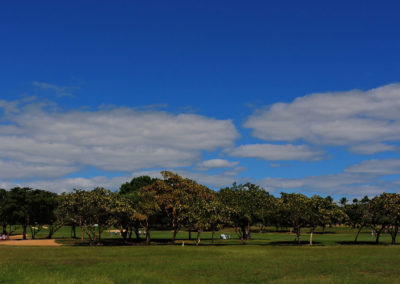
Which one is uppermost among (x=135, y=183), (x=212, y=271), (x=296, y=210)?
(x=135, y=183)

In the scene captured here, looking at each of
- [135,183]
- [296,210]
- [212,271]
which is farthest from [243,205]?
[135,183]

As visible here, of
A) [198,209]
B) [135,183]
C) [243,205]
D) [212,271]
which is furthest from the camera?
[135,183]

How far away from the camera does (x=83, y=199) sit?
243 feet

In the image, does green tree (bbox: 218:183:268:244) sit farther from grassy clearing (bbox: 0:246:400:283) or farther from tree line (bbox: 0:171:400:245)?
grassy clearing (bbox: 0:246:400:283)

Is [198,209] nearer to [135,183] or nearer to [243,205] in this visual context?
[243,205]

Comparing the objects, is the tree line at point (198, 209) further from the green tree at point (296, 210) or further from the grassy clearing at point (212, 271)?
the grassy clearing at point (212, 271)

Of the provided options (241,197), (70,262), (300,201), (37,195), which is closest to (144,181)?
(37,195)

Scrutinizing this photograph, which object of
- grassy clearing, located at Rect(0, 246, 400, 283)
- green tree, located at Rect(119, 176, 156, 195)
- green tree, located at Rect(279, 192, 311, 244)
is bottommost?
grassy clearing, located at Rect(0, 246, 400, 283)

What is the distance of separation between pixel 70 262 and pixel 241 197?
52146 mm

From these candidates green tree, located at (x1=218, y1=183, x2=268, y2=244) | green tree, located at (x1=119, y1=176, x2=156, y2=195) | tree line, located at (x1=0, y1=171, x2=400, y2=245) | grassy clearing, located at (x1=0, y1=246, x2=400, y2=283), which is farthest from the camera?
green tree, located at (x1=119, y1=176, x2=156, y2=195)

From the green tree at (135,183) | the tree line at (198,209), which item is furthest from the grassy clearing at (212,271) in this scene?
the green tree at (135,183)

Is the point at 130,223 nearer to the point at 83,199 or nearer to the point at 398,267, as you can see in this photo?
the point at 83,199

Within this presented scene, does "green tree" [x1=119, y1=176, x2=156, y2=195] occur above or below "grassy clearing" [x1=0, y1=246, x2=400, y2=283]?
above

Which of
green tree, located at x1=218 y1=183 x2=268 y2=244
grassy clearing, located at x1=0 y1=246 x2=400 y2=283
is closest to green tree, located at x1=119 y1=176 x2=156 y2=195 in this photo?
green tree, located at x1=218 y1=183 x2=268 y2=244
